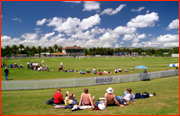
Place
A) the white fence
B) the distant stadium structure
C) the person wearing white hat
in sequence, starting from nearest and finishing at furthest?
1. the person wearing white hat
2. the white fence
3. the distant stadium structure

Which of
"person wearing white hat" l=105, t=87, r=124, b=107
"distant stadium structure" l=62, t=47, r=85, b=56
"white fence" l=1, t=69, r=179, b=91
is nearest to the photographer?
"person wearing white hat" l=105, t=87, r=124, b=107

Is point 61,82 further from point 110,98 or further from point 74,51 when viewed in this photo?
point 74,51

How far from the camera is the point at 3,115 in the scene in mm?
5656

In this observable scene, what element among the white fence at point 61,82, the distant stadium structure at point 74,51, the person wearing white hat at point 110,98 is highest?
the distant stadium structure at point 74,51

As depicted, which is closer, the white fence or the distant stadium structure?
the white fence

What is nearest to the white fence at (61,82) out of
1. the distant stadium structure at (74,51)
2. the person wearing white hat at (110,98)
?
the person wearing white hat at (110,98)

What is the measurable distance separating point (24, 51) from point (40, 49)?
15.7m

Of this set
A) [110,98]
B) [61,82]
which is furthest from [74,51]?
[110,98]

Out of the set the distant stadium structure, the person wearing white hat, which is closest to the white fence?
the person wearing white hat

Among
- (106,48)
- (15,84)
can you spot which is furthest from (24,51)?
(15,84)

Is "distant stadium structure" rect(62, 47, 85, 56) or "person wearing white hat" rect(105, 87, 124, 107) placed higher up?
"distant stadium structure" rect(62, 47, 85, 56)

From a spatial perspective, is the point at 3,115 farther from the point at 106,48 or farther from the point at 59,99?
the point at 106,48

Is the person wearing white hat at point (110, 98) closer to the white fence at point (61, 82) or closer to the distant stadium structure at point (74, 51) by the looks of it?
the white fence at point (61, 82)

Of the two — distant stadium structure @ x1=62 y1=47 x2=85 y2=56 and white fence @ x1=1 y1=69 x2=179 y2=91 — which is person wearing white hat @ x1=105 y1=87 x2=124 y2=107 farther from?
distant stadium structure @ x1=62 y1=47 x2=85 y2=56
